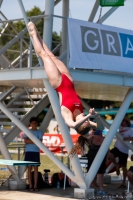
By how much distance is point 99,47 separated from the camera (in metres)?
13.3

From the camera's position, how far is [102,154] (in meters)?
13.5

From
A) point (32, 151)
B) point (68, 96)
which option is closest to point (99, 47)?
point (32, 151)

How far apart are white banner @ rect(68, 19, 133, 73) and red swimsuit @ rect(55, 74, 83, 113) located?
380 centimetres

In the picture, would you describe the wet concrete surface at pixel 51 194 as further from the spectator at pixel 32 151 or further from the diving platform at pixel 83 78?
the diving platform at pixel 83 78

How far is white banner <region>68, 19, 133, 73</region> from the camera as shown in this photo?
1298 cm

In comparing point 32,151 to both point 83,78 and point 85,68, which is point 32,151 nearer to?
point 83,78

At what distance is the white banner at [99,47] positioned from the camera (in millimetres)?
12984

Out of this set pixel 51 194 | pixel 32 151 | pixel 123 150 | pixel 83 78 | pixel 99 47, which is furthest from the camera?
pixel 123 150

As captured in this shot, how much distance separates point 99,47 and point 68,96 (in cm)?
472

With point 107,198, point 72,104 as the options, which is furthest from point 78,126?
point 107,198

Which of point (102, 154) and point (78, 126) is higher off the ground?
point (78, 126)

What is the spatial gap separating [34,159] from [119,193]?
2.37 metres

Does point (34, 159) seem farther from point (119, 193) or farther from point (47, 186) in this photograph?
point (119, 193)

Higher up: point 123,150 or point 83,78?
point 83,78
